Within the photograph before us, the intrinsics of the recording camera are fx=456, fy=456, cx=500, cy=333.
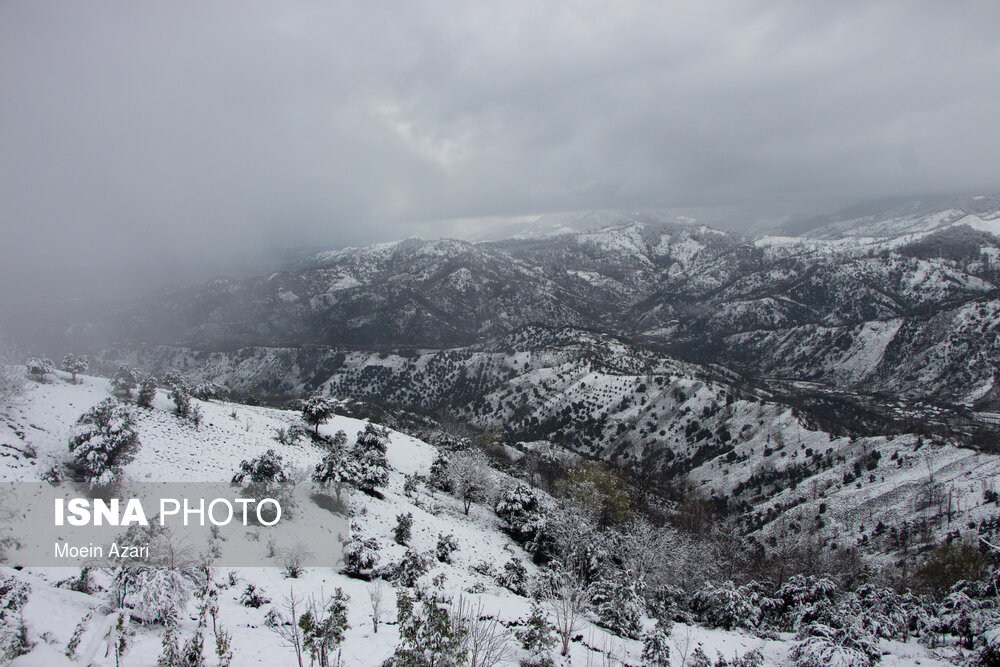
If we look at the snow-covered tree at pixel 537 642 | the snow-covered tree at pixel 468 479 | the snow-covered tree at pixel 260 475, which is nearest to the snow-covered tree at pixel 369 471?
the snow-covered tree at pixel 260 475

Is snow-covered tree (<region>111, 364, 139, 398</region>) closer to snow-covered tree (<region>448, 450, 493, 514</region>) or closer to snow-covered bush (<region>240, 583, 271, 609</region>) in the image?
snow-covered bush (<region>240, 583, 271, 609</region>)

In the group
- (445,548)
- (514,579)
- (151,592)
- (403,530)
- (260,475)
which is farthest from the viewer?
(403,530)

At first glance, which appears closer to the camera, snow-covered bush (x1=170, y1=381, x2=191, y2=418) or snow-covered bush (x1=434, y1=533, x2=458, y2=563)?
snow-covered bush (x1=434, y1=533, x2=458, y2=563)

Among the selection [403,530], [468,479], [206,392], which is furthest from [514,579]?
[206,392]

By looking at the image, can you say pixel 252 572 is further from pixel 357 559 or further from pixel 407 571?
pixel 407 571

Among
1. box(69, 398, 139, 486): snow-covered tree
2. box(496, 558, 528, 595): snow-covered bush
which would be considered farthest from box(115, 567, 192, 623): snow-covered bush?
box(496, 558, 528, 595): snow-covered bush

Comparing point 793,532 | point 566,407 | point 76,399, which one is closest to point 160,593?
point 76,399

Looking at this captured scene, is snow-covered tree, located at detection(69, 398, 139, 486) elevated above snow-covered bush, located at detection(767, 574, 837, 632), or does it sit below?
above

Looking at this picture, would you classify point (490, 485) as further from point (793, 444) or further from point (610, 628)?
point (793, 444)
